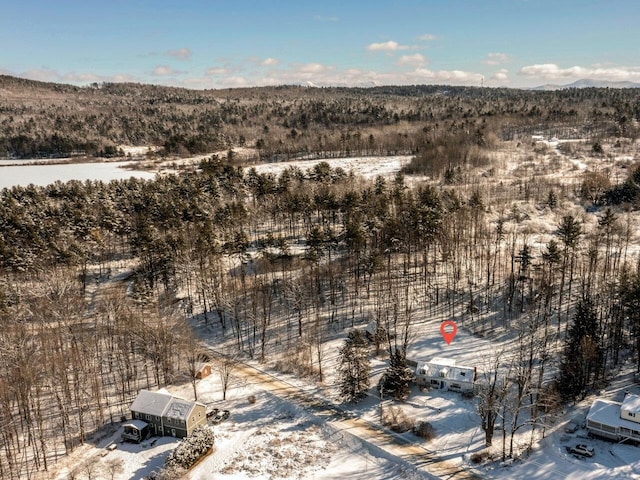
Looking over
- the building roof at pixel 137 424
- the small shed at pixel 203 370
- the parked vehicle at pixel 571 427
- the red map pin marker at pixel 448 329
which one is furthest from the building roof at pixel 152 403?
the parked vehicle at pixel 571 427

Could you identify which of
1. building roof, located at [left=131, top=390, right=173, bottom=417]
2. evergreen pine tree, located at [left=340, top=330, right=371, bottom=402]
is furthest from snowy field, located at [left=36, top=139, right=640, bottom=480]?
building roof, located at [left=131, top=390, right=173, bottom=417]

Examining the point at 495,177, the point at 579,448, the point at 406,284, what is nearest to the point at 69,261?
the point at 406,284

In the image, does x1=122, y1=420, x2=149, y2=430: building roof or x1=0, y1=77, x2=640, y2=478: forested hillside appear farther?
x1=0, y1=77, x2=640, y2=478: forested hillside

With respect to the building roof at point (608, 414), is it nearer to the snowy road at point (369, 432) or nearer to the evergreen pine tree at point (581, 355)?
the evergreen pine tree at point (581, 355)

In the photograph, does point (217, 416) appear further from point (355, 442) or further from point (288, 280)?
point (288, 280)

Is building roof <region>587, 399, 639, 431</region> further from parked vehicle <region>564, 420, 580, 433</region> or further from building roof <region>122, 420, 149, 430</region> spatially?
building roof <region>122, 420, 149, 430</region>

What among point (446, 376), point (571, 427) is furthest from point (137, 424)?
point (571, 427)
